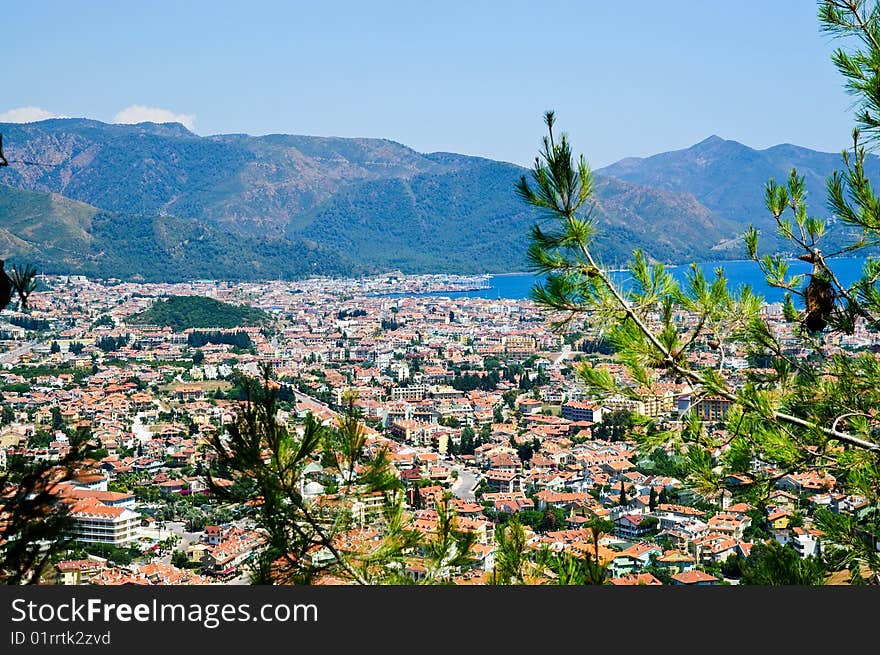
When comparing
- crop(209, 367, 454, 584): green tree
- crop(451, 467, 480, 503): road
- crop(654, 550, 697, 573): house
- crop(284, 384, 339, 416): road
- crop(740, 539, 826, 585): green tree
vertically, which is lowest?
crop(451, 467, 480, 503): road

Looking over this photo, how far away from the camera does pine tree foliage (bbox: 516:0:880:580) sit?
180 cm

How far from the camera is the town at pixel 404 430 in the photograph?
216 centimetres

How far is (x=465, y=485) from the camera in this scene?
11914 mm

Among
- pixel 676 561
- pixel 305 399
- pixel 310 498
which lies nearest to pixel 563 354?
pixel 305 399

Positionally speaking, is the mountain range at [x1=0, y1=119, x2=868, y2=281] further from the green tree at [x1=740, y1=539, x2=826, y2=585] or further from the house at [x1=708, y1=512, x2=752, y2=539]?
the green tree at [x1=740, y1=539, x2=826, y2=585]

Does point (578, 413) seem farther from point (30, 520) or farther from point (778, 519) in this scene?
point (30, 520)

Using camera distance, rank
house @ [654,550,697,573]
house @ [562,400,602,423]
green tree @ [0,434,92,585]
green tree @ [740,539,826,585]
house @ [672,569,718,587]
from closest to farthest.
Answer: green tree @ [0,434,92,585]
green tree @ [740,539,826,585]
house @ [672,569,718,587]
house @ [654,550,697,573]
house @ [562,400,602,423]

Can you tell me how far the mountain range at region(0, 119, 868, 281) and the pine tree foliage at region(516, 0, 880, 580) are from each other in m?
30.1

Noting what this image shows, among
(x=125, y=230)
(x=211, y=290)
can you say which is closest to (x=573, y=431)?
(x=211, y=290)

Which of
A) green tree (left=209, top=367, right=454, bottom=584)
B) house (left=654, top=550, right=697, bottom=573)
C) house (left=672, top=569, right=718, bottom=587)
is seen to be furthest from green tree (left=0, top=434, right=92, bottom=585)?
house (left=654, top=550, right=697, bottom=573)

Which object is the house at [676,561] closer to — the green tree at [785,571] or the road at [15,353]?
the green tree at [785,571]

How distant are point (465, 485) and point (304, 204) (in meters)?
79.6

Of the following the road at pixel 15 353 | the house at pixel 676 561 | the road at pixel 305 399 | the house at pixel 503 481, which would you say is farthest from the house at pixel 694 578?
the road at pixel 15 353

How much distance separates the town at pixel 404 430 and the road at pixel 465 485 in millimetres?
39
